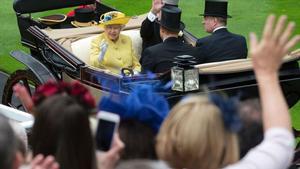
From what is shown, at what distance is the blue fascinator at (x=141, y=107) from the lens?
8.45ft

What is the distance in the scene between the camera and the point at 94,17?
7.10m

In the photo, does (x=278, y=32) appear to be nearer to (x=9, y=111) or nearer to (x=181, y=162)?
(x=181, y=162)

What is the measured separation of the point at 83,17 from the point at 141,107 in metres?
4.48

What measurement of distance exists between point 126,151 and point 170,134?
188mm

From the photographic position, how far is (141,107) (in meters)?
2.61

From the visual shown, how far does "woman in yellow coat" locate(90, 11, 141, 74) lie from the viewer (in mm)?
6094

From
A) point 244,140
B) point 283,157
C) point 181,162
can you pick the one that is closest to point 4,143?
point 181,162

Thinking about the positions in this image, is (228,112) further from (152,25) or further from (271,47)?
(152,25)

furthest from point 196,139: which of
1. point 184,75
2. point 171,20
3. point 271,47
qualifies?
point 171,20

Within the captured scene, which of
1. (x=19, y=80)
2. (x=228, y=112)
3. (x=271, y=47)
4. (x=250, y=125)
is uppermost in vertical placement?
(x=271, y=47)

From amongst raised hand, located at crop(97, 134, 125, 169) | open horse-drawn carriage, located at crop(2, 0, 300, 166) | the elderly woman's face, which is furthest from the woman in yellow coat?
raised hand, located at crop(97, 134, 125, 169)

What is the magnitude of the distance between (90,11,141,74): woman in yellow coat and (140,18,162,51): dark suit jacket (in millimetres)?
214

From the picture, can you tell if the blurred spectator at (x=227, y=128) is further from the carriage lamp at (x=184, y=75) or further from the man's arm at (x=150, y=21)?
the man's arm at (x=150, y=21)

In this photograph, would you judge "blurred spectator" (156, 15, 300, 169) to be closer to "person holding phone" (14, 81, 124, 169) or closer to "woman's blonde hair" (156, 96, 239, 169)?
"woman's blonde hair" (156, 96, 239, 169)
